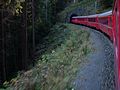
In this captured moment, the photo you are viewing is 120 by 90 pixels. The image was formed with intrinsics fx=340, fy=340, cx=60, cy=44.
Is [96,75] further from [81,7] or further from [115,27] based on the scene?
[81,7]

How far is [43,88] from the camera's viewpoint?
9.30 metres

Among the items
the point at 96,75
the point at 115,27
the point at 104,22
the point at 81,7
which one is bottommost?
the point at 96,75

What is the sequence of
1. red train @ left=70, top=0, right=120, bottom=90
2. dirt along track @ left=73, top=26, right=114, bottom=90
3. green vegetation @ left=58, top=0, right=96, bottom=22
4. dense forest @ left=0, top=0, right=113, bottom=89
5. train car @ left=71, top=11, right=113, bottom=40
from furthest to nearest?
dense forest @ left=0, top=0, right=113, bottom=89
green vegetation @ left=58, top=0, right=96, bottom=22
train car @ left=71, top=11, right=113, bottom=40
dirt along track @ left=73, top=26, right=114, bottom=90
red train @ left=70, top=0, right=120, bottom=90

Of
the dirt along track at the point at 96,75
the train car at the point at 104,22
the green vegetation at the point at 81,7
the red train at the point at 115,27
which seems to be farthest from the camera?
the green vegetation at the point at 81,7

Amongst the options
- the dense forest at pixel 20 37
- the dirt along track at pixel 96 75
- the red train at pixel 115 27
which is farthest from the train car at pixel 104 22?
the dense forest at pixel 20 37

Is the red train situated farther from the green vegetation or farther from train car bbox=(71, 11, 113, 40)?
the green vegetation

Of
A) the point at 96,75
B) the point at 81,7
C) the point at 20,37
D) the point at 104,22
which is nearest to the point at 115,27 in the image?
the point at 96,75

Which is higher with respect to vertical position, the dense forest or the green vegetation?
the green vegetation

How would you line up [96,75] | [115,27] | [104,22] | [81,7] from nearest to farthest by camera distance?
[115,27], [96,75], [104,22], [81,7]

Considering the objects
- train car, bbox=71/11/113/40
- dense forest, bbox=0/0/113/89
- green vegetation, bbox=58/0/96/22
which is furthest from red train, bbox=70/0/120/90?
dense forest, bbox=0/0/113/89

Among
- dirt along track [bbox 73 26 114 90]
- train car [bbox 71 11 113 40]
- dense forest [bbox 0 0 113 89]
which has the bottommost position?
dense forest [bbox 0 0 113 89]

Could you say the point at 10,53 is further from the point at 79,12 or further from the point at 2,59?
the point at 79,12

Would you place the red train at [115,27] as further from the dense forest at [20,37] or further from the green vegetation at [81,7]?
the dense forest at [20,37]

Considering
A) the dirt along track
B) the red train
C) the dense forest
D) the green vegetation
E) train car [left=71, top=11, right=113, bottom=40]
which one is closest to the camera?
the red train
